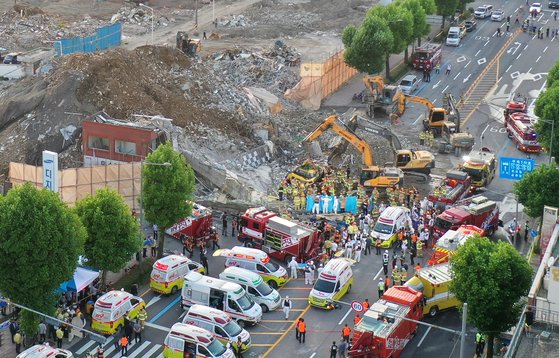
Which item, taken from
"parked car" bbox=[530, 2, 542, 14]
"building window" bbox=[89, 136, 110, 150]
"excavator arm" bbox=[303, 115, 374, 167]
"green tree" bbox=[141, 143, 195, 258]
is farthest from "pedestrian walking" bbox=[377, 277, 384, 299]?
"parked car" bbox=[530, 2, 542, 14]

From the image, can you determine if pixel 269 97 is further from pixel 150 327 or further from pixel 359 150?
pixel 150 327

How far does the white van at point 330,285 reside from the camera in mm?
58250

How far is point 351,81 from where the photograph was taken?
109000 mm

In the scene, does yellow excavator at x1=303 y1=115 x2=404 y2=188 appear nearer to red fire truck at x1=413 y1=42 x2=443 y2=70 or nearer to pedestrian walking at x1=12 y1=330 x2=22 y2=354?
pedestrian walking at x1=12 y1=330 x2=22 y2=354

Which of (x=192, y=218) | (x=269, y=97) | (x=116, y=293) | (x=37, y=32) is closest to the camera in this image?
(x=116, y=293)

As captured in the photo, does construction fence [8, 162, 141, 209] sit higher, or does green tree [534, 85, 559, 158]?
green tree [534, 85, 559, 158]

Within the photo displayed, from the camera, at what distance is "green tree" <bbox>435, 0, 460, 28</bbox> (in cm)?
12550

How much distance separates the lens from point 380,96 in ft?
318

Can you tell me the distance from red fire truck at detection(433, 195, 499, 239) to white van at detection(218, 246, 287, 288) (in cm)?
1301

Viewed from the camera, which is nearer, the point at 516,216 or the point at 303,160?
the point at 516,216

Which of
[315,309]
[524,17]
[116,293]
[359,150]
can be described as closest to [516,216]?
[359,150]

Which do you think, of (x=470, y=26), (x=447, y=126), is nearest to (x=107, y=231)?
(x=447, y=126)

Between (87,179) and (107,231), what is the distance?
12.6 metres

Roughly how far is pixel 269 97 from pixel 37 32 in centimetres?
4797
